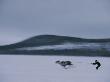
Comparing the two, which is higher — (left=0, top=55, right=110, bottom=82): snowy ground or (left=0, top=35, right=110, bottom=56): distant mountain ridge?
(left=0, top=35, right=110, bottom=56): distant mountain ridge

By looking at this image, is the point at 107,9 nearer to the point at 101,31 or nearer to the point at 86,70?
the point at 101,31

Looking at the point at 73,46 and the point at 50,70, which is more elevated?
the point at 73,46

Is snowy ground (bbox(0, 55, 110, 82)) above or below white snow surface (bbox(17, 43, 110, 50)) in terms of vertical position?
below

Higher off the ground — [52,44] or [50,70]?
[52,44]

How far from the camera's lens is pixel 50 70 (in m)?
1.93

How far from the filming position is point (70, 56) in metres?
1.96

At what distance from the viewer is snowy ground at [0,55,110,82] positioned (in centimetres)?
193

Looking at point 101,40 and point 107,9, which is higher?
point 107,9

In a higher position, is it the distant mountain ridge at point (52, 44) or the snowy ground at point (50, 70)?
the distant mountain ridge at point (52, 44)

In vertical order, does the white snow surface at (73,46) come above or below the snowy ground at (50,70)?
above

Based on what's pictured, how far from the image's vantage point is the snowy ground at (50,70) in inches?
75.9

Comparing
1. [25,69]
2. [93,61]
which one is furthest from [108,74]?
[25,69]

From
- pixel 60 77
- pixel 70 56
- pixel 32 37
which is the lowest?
pixel 60 77

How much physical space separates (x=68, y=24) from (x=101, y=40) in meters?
0.27
